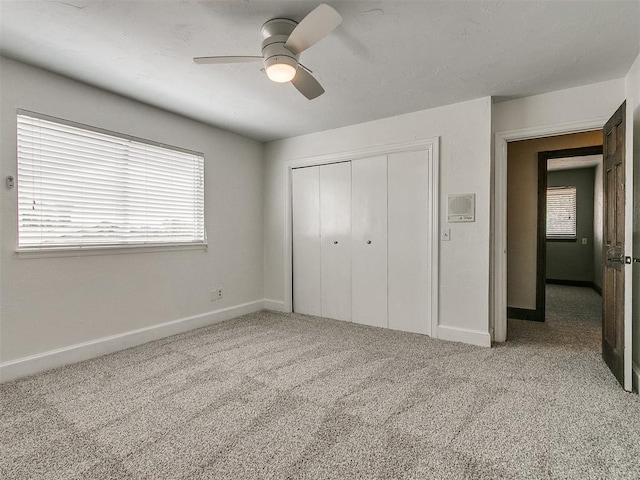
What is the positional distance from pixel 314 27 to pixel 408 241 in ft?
7.67

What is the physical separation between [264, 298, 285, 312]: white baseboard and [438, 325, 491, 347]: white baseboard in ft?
6.81

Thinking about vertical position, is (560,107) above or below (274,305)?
above

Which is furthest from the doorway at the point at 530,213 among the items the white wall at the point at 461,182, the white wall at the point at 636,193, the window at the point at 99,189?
the window at the point at 99,189

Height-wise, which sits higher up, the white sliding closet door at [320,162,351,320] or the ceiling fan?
the ceiling fan

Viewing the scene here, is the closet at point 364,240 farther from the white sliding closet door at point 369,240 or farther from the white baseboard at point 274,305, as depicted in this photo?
the white baseboard at point 274,305

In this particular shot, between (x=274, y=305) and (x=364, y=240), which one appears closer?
(x=364, y=240)

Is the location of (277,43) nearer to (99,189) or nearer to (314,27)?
(314,27)

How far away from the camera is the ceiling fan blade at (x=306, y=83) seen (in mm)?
2068

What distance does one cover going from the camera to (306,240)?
4250 millimetres

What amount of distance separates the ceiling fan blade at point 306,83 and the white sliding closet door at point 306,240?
1848mm

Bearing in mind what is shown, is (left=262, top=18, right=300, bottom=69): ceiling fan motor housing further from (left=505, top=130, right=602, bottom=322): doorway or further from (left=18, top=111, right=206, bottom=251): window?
(left=505, top=130, right=602, bottom=322): doorway

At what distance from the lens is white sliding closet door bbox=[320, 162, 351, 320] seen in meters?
3.89

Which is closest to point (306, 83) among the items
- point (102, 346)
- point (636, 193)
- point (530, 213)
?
point (636, 193)

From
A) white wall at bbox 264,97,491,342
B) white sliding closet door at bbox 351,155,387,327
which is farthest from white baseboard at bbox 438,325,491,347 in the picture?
white sliding closet door at bbox 351,155,387,327
